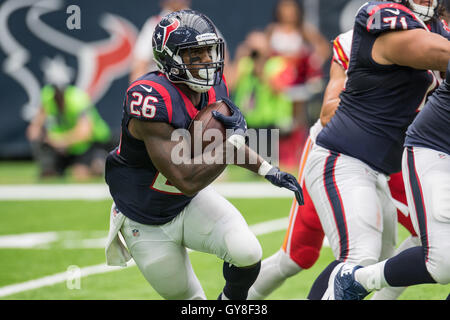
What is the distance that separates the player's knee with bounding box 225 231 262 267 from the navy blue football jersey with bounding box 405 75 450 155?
0.85m

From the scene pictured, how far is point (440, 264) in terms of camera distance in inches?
118

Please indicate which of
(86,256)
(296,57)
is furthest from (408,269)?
(296,57)

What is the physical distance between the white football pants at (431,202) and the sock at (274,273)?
89 centimetres

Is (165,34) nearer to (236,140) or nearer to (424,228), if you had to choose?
(236,140)

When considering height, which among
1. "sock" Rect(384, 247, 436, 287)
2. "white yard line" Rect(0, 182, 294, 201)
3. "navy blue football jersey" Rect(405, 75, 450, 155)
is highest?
"navy blue football jersey" Rect(405, 75, 450, 155)

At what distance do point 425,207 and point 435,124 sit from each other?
36 centimetres

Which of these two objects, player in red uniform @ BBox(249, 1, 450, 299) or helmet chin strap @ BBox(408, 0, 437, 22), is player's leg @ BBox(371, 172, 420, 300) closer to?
player in red uniform @ BBox(249, 1, 450, 299)

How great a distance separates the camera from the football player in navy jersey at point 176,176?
316 centimetres

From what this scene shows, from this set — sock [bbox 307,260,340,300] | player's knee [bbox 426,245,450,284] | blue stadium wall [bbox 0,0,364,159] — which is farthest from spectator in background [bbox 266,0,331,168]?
player's knee [bbox 426,245,450,284]

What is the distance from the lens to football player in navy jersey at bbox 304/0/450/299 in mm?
3191

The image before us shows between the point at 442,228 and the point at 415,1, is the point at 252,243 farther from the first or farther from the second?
the point at 415,1

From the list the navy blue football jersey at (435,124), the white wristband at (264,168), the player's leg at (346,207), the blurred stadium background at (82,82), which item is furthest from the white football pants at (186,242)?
the blurred stadium background at (82,82)

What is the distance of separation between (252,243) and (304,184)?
568 mm

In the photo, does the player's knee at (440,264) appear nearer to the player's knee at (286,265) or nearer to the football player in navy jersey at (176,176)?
the football player in navy jersey at (176,176)
